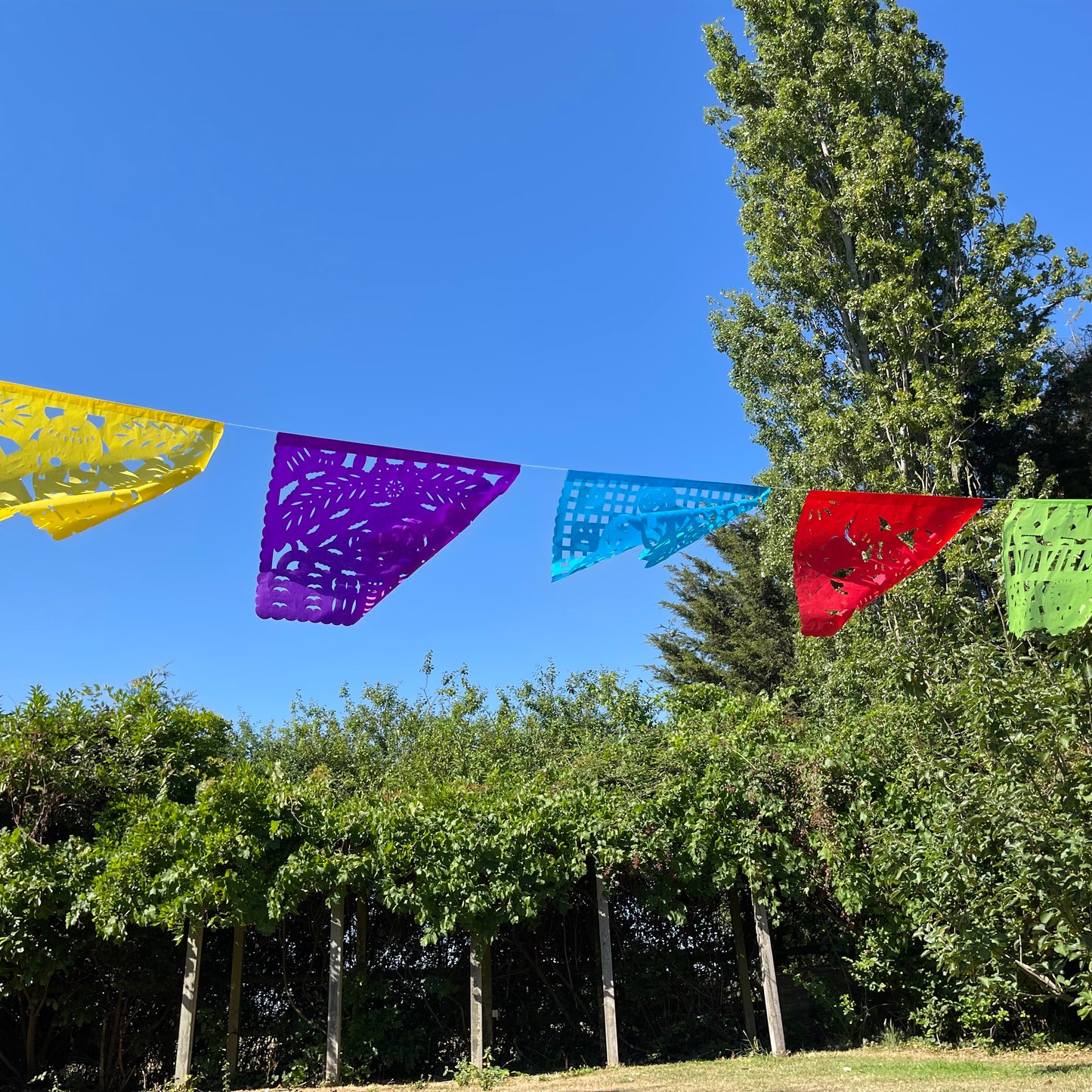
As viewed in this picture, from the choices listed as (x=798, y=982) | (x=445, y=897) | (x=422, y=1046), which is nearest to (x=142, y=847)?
(x=445, y=897)

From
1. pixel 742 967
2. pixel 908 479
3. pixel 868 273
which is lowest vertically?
pixel 742 967

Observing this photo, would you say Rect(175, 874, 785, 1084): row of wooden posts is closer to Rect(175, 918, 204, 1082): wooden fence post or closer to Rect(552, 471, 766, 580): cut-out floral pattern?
Rect(175, 918, 204, 1082): wooden fence post

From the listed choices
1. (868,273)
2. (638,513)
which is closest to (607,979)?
(638,513)

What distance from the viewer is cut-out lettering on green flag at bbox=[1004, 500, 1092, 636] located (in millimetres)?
3723

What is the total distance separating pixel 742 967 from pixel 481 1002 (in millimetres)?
2381

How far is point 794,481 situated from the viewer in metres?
11.2

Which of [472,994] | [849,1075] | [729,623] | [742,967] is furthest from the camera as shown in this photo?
[729,623]

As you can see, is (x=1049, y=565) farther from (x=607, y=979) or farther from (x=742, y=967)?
(x=742, y=967)

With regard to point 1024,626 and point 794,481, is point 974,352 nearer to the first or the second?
point 794,481

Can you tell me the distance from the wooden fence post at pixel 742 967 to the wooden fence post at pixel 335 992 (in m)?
3.39

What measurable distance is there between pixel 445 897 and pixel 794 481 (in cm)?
754

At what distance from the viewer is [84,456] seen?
12.6 feet

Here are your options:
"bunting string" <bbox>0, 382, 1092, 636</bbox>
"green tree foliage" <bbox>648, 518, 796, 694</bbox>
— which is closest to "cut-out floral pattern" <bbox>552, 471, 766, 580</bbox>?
"bunting string" <bbox>0, 382, 1092, 636</bbox>

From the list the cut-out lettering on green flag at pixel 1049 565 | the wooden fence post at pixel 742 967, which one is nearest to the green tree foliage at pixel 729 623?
the wooden fence post at pixel 742 967
